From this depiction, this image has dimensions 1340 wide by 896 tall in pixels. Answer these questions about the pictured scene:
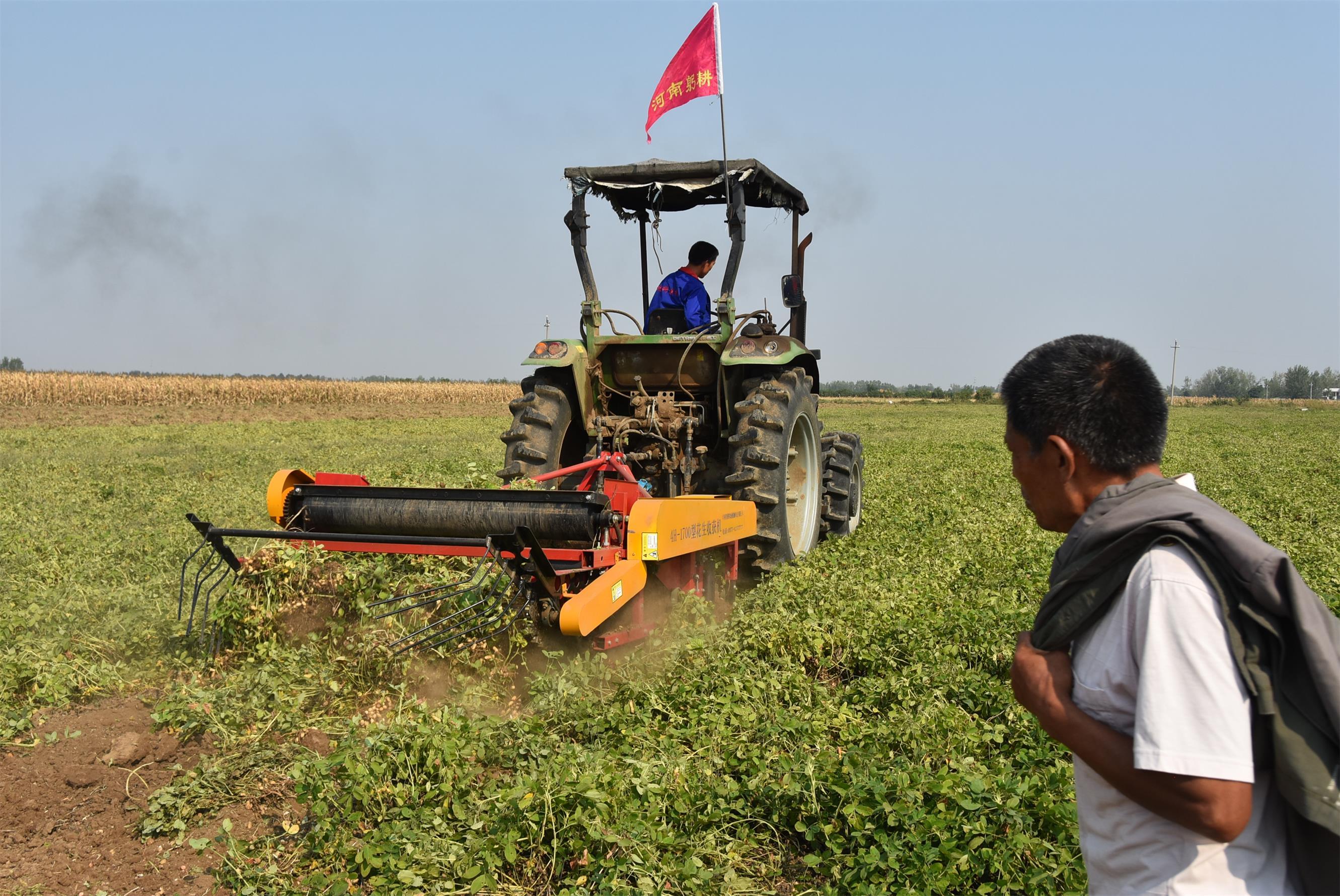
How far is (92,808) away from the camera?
352 centimetres

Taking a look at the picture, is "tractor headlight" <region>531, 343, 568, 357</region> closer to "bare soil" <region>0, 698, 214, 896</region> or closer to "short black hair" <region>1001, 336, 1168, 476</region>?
"bare soil" <region>0, 698, 214, 896</region>

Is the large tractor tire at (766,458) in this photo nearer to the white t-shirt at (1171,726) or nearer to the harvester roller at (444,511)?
the harvester roller at (444,511)

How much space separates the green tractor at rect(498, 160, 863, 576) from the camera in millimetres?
6426

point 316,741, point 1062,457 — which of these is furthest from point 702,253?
point 1062,457

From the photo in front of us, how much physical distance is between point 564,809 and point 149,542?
21.6ft

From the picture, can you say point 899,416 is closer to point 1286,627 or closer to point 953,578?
point 953,578

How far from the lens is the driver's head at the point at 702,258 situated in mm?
7211

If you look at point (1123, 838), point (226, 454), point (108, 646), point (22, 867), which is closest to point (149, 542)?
point (108, 646)

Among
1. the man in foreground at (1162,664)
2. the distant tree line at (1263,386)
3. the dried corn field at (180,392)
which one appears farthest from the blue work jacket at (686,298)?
the distant tree line at (1263,386)

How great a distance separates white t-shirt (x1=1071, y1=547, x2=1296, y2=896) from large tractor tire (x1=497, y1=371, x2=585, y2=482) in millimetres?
5002

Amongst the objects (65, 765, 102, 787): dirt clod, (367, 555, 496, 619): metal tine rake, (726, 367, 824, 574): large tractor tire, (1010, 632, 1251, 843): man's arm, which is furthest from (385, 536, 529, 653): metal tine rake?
(1010, 632, 1251, 843): man's arm

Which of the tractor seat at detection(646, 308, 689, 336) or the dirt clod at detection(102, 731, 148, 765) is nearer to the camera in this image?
the dirt clod at detection(102, 731, 148, 765)

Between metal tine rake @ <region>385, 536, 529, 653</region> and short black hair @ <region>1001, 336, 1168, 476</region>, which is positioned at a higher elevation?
short black hair @ <region>1001, 336, 1168, 476</region>

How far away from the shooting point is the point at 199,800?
3.50 meters
